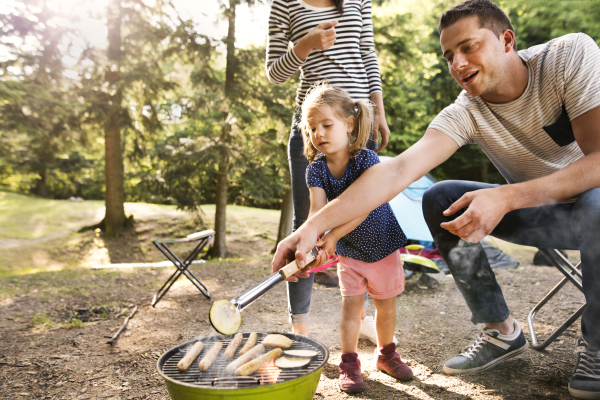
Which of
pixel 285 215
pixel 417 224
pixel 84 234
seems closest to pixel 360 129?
pixel 417 224

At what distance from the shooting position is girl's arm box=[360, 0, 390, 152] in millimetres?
2289

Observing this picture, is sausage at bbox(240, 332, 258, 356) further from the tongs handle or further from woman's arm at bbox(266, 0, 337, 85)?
woman's arm at bbox(266, 0, 337, 85)

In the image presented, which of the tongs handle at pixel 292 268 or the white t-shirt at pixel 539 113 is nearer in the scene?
the tongs handle at pixel 292 268

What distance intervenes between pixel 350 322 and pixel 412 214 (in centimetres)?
386

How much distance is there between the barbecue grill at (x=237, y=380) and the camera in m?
1.22

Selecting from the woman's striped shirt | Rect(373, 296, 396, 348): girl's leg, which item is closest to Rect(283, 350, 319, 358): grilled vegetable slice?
Rect(373, 296, 396, 348): girl's leg

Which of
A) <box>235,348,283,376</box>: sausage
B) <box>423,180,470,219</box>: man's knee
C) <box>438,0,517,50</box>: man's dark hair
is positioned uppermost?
<box>438,0,517,50</box>: man's dark hair

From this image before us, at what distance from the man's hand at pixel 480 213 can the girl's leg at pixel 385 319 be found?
620mm

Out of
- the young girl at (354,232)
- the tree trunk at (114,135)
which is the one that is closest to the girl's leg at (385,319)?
the young girl at (354,232)

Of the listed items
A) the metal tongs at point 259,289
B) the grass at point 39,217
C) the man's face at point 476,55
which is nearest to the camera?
the metal tongs at point 259,289

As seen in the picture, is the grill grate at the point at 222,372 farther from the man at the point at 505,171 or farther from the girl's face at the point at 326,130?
the girl's face at the point at 326,130

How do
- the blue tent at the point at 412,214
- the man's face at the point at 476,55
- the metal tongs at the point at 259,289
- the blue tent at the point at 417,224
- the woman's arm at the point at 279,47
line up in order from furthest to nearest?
the blue tent at the point at 412,214
the blue tent at the point at 417,224
the woman's arm at the point at 279,47
the man's face at the point at 476,55
the metal tongs at the point at 259,289

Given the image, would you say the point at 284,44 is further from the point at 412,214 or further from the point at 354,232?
the point at 412,214

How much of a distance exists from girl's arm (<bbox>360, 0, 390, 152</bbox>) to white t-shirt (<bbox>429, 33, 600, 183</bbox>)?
1.37 feet
